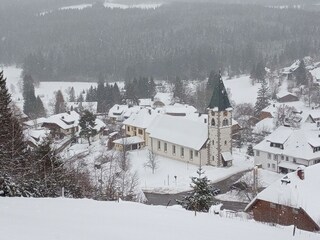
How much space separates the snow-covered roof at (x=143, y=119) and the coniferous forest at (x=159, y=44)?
61.3 m

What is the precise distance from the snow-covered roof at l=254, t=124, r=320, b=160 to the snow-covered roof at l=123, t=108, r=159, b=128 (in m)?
13.6

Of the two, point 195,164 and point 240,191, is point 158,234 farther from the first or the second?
point 195,164

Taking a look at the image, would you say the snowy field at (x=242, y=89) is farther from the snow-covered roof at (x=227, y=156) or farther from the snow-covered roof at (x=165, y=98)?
the snow-covered roof at (x=227, y=156)

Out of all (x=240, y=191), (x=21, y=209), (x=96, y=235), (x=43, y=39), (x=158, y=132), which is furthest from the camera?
(x=43, y=39)

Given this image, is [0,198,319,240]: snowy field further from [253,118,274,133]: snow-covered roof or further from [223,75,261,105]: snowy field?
[223,75,261,105]: snowy field

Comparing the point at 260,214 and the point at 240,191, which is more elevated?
the point at 260,214

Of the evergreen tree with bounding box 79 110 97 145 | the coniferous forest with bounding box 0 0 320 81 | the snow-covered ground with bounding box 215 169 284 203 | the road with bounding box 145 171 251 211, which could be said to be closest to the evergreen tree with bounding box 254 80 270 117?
the evergreen tree with bounding box 79 110 97 145

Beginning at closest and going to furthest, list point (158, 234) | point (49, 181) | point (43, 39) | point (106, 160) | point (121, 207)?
point (158, 234)
point (121, 207)
point (49, 181)
point (106, 160)
point (43, 39)

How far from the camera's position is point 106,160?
4266 centimetres

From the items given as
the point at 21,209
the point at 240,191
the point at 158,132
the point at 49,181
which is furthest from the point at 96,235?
the point at 158,132

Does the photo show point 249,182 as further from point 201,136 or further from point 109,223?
point 109,223

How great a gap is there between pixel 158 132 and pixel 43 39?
132 meters

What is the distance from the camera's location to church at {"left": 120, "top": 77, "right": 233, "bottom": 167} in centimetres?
4494

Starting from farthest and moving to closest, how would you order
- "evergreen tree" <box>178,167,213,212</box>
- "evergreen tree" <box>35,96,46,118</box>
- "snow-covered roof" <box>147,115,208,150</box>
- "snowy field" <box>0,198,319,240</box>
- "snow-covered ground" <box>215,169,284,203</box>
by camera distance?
1. "evergreen tree" <box>35,96,46,118</box>
2. "snow-covered roof" <box>147,115,208,150</box>
3. "snow-covered ground" <box>215,169,284,203</box>
4. "evergreen tree" <box>178,167,213,212</box>
5. "snowy field" <box>0,198,319,240</box>
